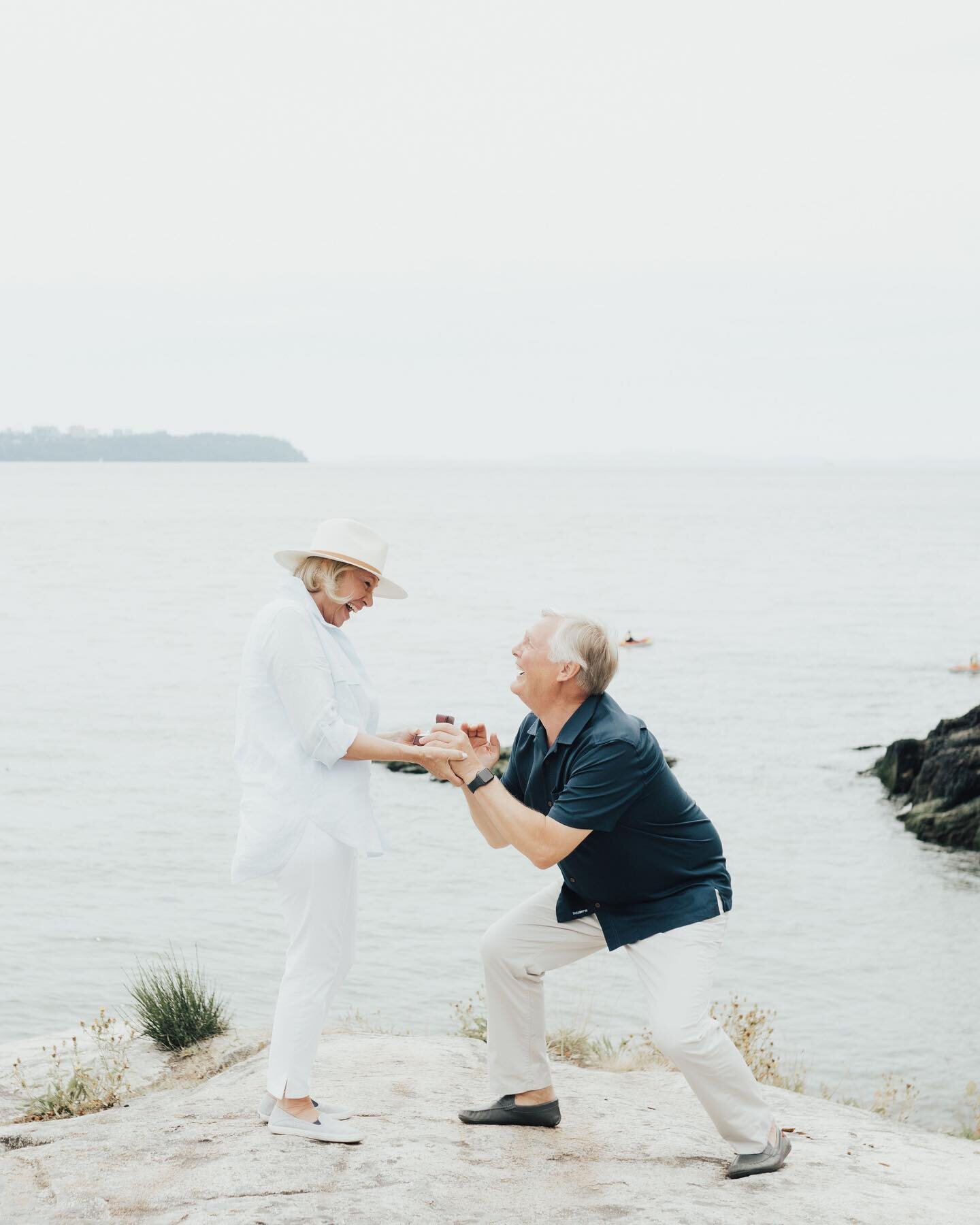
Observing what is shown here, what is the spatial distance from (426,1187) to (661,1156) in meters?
1.03

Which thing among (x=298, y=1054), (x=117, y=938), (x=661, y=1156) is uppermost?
(x=298, y=1054)

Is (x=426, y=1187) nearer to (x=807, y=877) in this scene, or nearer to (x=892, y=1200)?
(x=892, y=1200)

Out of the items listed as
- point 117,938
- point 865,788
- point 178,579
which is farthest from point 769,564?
point 117,938

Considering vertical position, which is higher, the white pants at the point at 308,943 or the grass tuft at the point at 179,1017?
the white pants at the point at 308,943

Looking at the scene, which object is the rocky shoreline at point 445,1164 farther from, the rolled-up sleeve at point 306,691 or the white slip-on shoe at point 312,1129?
the rolled-up sleeve at point 306,691

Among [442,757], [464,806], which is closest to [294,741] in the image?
[442,757]

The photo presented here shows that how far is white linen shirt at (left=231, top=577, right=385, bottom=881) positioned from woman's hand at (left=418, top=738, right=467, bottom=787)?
0.82 feet

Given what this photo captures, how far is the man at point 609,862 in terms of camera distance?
465 cm

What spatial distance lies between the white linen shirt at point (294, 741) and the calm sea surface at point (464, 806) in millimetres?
7604

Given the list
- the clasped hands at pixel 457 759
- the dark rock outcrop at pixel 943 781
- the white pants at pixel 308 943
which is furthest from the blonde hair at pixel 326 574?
the dark rock outcrop at pixel 943 781

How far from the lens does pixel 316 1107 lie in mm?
5098

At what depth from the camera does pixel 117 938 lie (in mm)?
14836

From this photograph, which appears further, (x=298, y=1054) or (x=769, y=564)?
(x=769, y=564)

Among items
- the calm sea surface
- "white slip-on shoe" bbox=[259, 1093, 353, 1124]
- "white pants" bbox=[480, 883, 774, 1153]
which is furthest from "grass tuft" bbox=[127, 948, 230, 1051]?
the calm sea surface
